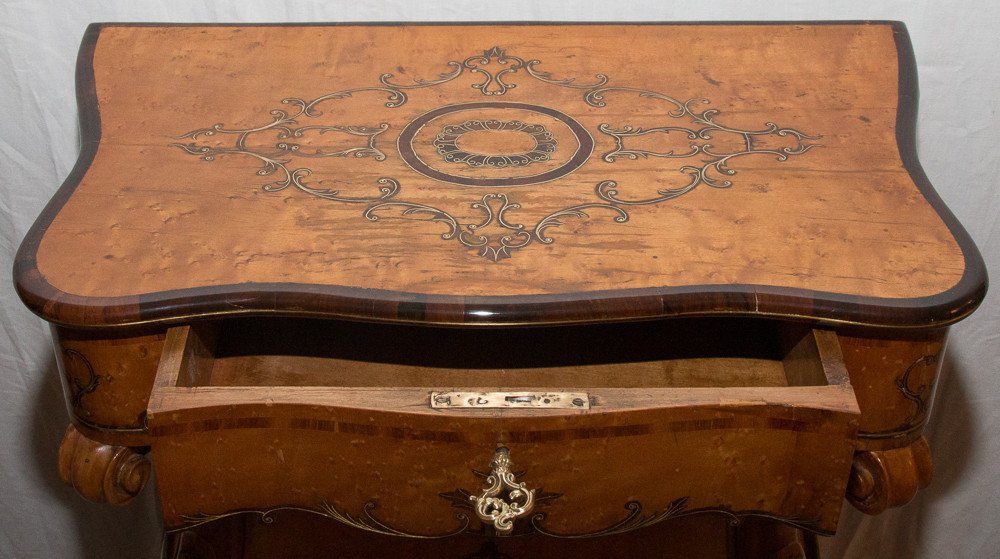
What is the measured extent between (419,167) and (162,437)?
37 cm

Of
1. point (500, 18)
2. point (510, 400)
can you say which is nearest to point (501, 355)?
point (510, 400)

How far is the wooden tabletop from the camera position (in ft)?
3.11

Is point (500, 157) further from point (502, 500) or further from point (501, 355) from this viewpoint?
point (502, 500)

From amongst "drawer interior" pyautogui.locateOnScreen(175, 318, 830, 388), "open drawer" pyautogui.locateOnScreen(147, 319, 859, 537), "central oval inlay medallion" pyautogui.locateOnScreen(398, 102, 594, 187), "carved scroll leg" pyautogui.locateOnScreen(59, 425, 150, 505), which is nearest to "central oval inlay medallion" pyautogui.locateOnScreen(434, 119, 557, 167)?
"central oval inlay medallion" pyautogui.locateOnScreen(398, 102, 594, 187)

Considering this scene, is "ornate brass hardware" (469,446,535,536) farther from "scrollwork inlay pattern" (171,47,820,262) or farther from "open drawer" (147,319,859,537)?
"scrollwork inlay pattern" (171,47,820,262)

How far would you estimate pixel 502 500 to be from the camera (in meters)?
0.92

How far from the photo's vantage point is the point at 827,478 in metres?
0.93

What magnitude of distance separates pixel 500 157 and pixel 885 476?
47 centimetres

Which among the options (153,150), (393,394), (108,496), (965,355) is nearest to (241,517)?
(108,496)

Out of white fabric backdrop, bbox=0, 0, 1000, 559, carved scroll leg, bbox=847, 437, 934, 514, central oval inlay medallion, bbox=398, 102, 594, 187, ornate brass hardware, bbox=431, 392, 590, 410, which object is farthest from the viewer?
white fabric backdrop, bbox=0, 0, 1000, 559

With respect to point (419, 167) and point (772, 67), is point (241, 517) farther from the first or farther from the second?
point (772, 67)

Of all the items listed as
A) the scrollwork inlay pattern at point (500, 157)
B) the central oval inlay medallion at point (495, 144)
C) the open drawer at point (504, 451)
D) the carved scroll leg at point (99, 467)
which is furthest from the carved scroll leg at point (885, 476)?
the carved scroll leg at point (99, 467)

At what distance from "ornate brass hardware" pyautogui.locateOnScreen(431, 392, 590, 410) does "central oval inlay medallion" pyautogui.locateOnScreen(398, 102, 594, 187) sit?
276mm

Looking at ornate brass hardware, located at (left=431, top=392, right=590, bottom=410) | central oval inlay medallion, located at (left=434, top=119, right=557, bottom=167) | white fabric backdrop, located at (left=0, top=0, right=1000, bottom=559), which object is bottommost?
white fabric backdrop, located at (left=0, top=0, right=1000, bottom=559)
